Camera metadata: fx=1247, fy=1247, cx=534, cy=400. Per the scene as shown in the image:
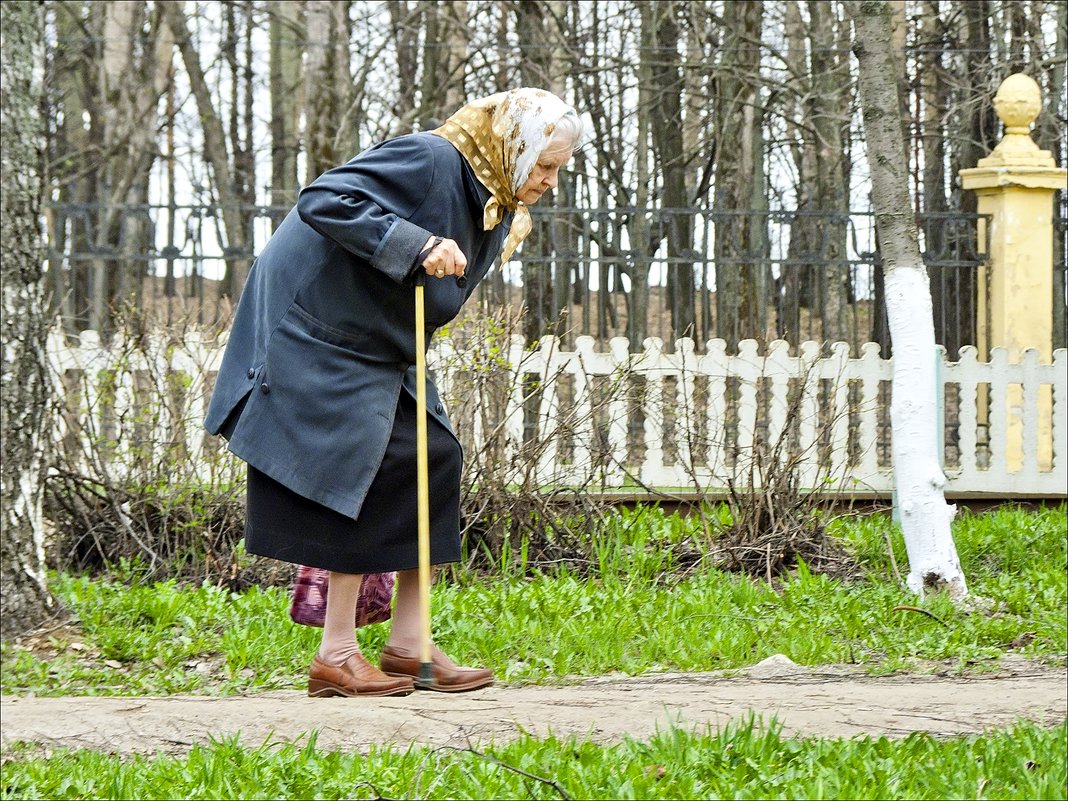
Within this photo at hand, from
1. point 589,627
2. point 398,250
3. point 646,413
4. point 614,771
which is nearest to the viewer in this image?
point 614,771

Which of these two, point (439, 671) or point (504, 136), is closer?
point (504, 136)

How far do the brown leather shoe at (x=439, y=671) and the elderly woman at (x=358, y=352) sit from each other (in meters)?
0.18

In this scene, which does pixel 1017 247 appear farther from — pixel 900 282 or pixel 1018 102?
pixel 900 282

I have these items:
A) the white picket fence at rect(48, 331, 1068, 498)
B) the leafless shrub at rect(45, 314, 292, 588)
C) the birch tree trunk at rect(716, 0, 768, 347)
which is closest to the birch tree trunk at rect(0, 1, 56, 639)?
the leafless shrub at rect(45, 314, 292, 588)

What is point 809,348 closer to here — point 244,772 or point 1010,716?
point 1010,716

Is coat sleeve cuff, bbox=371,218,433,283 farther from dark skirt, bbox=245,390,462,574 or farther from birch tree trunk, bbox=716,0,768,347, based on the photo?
birch tree trunk, bbox=716,0,768,347

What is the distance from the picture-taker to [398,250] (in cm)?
359

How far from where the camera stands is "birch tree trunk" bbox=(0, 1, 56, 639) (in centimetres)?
535

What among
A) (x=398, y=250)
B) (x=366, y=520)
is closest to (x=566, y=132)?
(x=398, y=250)

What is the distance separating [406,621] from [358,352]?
0.95m

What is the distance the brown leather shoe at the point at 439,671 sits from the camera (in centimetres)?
413

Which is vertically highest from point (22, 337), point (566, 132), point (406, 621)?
point (566, 132)

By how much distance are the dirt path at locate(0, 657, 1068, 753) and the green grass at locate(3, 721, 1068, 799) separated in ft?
0.40

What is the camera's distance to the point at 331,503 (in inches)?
148
